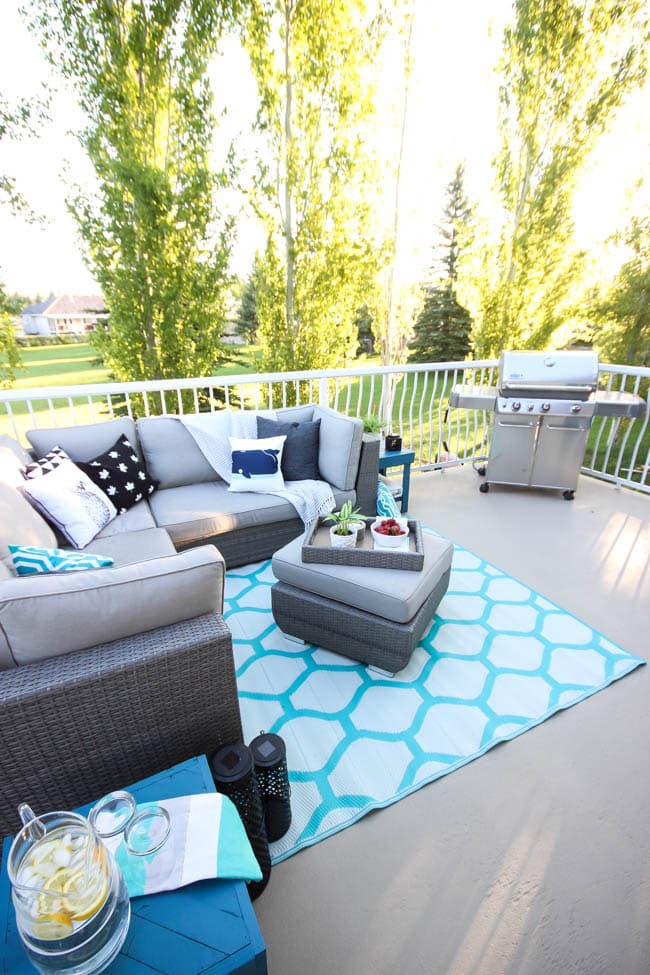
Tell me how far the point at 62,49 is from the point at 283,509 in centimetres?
419

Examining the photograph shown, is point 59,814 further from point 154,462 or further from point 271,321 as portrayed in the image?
point 271,321

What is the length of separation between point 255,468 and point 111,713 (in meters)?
A: 1.90

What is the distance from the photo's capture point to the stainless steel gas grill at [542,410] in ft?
11.0

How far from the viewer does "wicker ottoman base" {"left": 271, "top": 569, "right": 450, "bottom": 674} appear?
1865 mm

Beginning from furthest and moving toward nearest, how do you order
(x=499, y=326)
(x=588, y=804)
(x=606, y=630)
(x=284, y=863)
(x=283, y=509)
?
(x=499, y=326) → (x=283, y=509) → (x=606, y=630) → (x=588, y=804) → (x=284, y=863)

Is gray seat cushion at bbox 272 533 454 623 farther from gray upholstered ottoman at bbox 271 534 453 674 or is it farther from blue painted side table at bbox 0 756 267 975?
blue painted side table at bbox 0 756 267 975

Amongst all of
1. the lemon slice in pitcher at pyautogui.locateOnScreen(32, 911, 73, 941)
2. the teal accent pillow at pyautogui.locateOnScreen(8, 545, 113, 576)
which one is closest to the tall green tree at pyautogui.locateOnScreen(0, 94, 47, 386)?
the teal accent pillow at pyautogui.locateOnScreen(8, 545, 113, 576)

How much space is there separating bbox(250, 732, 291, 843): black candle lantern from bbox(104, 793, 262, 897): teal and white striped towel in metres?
0.27

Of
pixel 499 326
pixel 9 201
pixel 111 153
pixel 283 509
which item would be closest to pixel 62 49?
pixel 111 153

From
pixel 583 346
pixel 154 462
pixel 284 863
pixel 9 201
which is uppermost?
pixel 9 201

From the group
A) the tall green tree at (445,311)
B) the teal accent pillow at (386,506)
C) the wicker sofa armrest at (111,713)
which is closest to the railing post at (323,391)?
the teal accent pillow at (386,506)

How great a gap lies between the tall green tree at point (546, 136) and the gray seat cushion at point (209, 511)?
441 centimetres

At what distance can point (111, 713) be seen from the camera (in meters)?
1.08

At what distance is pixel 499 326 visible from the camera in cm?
566
